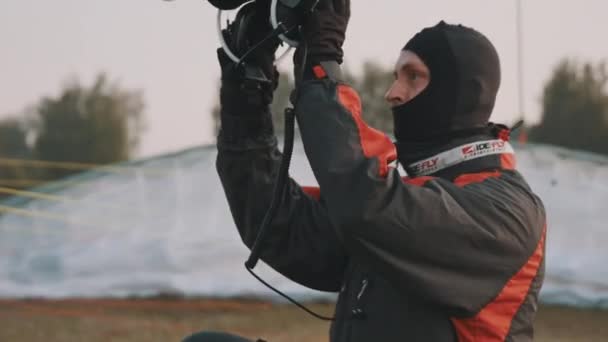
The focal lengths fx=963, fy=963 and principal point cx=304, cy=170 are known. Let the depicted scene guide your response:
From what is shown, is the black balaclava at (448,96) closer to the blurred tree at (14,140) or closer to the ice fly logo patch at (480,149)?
the ice fly logo patch at (480,149)

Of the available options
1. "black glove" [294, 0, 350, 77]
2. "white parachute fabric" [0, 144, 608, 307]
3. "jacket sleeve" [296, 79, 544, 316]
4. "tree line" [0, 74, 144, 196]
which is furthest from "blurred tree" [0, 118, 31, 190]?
"jacket sleeve" [296, 79, 544, 316]

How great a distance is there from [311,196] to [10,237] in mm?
8895

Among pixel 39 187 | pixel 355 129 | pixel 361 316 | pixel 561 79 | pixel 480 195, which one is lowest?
pixel 561 79

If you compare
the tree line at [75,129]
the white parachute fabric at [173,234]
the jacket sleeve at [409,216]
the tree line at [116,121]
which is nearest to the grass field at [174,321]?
the white parachute fabric at [173,234]

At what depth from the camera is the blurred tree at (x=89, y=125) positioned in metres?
34.8

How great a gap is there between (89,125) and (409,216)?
117ft

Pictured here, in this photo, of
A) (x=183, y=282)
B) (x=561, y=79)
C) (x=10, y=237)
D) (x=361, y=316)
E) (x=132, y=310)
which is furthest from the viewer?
(x=561, y=79)

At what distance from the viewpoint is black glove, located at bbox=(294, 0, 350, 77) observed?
2.19 metres

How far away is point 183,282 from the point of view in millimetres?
9961

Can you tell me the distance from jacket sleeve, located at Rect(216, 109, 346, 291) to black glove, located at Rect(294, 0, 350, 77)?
1.49 ft

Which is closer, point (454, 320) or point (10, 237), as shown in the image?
point (454, 320)

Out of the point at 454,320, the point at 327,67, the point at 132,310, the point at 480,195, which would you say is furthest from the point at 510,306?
the point at 132,310

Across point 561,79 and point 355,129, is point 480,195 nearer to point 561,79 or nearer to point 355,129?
point 355,129

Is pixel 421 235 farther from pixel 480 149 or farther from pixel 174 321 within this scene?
pixel 174 321
